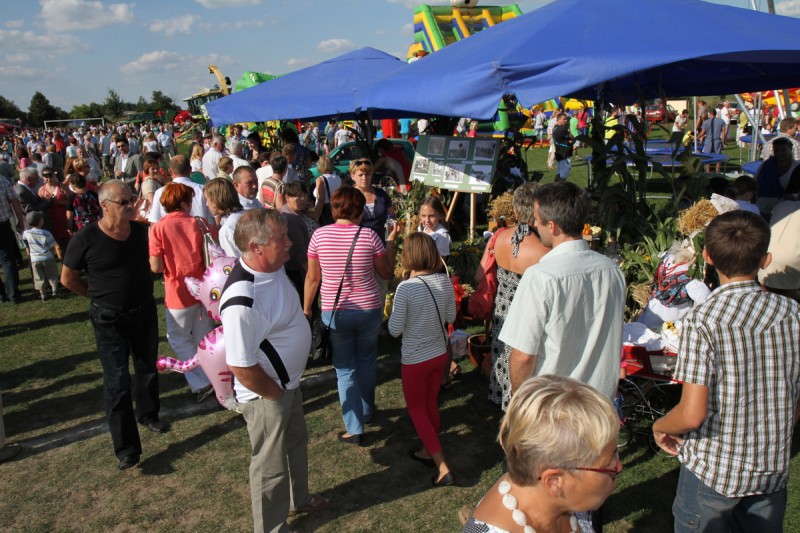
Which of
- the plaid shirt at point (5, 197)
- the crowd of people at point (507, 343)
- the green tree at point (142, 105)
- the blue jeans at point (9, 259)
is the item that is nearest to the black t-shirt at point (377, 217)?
the crowd of people at point (507, 343)

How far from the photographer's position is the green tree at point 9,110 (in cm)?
8165

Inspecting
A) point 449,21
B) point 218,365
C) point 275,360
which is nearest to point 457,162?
point 218,365

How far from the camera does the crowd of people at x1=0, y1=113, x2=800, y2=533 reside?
1.50m

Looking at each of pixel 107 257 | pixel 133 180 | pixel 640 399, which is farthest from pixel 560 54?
pixel 133 180

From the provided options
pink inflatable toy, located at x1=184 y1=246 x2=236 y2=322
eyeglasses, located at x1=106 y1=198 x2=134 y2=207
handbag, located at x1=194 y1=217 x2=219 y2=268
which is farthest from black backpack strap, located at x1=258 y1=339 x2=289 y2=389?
handbag, located at x1=194 y1=217 x2=219 y2=268

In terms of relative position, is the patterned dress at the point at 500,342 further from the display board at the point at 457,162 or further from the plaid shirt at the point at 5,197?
the plaid shirt at the point at 5,197

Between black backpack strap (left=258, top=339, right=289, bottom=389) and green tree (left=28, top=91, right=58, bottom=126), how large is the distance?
97015mm

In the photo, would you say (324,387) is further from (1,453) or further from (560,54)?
(560,54)

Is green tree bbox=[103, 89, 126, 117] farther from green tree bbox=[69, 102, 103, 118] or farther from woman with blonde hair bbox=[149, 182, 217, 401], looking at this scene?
woman with blonde hair bbox=[149, 182, 217, 401]

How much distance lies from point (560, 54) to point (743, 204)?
7.22ft

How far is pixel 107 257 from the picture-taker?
3.73m

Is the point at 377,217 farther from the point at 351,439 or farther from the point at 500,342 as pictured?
the point at 351,439

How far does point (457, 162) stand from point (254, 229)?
479cm

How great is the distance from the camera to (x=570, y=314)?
2432mm
